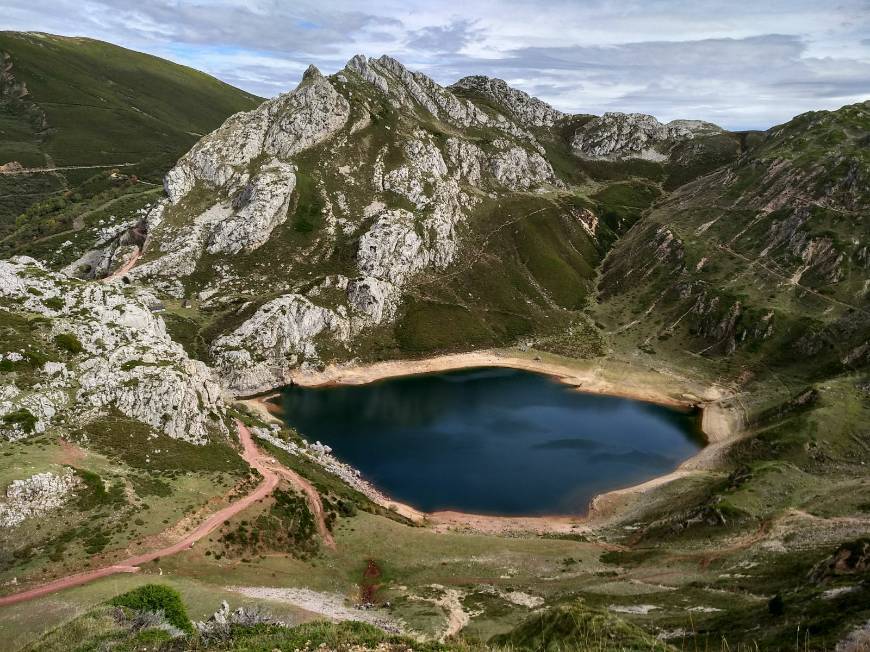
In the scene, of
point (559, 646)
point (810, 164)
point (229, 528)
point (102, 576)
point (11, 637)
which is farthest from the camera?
point (810, 164)

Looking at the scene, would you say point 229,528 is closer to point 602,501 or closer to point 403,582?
point 403,582

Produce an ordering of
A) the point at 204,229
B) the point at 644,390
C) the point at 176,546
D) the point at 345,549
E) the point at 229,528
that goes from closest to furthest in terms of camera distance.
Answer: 1. the point at 176,546
2. the point at 229,528
3. the point at 345,549
4. the point at 644,390
5. the point at 204,229

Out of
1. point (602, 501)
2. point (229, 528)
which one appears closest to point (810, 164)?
point (602, 501)

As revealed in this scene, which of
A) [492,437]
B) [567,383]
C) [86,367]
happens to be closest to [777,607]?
[86,367]

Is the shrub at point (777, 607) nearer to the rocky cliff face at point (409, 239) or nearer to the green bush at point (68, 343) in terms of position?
the green bush at point (68, 343)

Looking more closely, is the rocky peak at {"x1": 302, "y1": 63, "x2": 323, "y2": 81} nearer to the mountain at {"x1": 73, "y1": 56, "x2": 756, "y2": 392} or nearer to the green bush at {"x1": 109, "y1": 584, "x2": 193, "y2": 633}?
the mountain at {"x1": 73, "y1": 56, "x2": 756, "y2": 392}

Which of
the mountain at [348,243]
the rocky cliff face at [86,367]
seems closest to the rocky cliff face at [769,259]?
the mountain at [348,243]

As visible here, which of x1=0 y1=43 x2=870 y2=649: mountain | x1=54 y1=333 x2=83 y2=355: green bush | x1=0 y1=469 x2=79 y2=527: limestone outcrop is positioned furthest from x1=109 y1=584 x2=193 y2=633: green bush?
x1=54 y1=333 x2=83 y2=355: green bush
